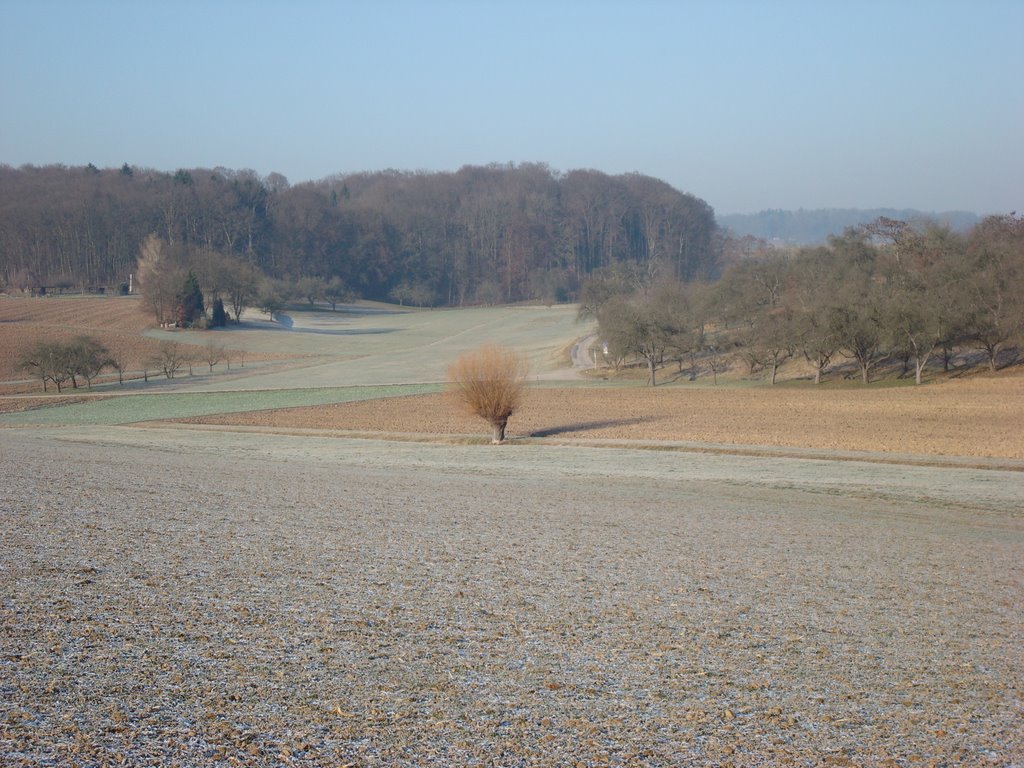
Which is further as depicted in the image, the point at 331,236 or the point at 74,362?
the point at 331,236

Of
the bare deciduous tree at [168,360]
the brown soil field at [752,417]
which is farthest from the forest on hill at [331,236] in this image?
the brown soil field at [752,417]

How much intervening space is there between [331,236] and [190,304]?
3080 inches

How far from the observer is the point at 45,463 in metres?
24.1

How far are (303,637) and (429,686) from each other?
6.23 ft

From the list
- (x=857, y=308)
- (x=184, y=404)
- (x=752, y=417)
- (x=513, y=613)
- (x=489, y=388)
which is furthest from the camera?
(x=857, y=308)

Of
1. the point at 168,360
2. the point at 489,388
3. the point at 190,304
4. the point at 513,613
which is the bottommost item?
the point at 513,613

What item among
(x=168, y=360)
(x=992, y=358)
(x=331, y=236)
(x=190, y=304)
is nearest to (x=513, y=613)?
(x=992, y=358)

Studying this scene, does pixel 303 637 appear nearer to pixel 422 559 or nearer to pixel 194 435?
pixel 422 559

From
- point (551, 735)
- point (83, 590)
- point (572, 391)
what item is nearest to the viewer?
point (551, 735)

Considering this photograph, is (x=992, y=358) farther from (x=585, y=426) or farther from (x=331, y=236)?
(x=331, y=236)

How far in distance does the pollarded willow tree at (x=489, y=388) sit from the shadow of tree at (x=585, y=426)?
2.10 m

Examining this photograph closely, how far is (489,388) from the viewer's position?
1356 inches

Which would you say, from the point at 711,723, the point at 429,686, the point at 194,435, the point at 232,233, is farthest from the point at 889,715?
the point at 232,233

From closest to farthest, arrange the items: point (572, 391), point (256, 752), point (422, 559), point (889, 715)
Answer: point (256, 752), point (889, 715), point (422, 559), point (572, 391)
